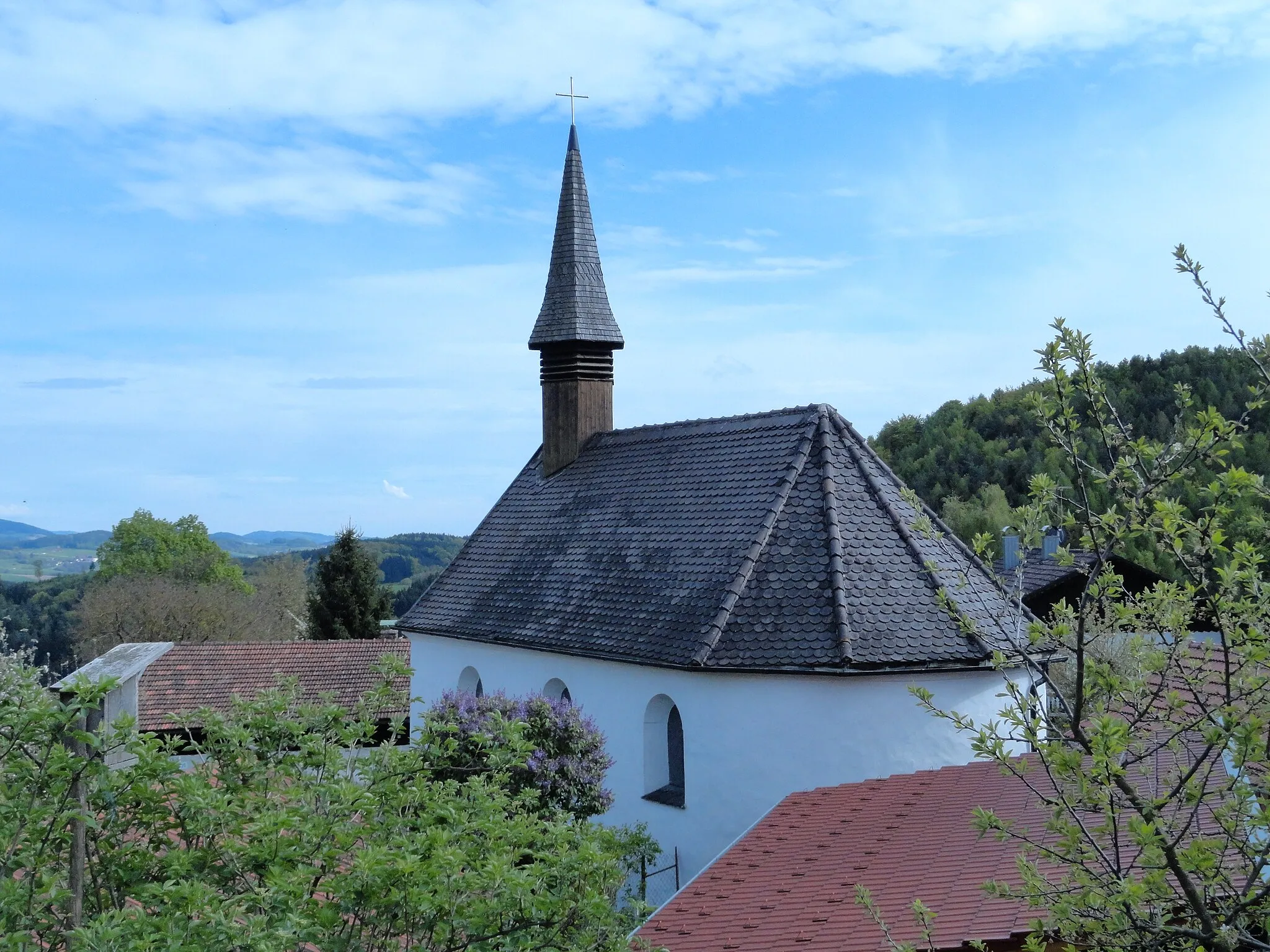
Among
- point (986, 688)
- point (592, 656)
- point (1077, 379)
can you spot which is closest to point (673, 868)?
point (592, 656)

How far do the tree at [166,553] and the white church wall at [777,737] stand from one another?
1824 inches

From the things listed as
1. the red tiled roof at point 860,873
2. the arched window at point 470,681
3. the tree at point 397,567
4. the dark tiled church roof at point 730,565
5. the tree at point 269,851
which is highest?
the tree at point 397,567

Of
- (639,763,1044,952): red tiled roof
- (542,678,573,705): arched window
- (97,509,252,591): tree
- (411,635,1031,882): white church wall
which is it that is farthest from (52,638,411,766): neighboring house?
(97,509,252,591): tree

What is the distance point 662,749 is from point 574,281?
1080 centimetres

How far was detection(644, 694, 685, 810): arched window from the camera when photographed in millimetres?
15281

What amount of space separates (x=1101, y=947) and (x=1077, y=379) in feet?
6.97

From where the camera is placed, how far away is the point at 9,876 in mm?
4551

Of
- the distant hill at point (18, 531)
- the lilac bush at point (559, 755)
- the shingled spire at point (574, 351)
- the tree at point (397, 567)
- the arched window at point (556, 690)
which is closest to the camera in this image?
the lilac bush at point (559, 755)

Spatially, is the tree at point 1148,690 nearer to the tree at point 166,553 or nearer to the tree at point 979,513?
the tree at point 979,513

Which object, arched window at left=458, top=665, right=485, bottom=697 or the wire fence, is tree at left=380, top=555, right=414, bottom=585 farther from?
the wire fence

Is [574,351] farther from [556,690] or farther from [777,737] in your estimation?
[777,737]

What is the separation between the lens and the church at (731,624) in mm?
13742

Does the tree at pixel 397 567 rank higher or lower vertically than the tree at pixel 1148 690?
higher

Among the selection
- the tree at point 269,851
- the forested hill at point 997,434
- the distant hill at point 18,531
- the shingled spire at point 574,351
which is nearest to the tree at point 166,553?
the forested hill at point 997,434
